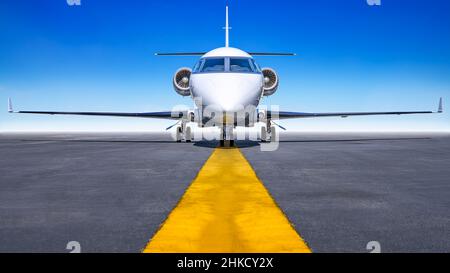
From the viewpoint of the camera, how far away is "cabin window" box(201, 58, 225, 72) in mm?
14319

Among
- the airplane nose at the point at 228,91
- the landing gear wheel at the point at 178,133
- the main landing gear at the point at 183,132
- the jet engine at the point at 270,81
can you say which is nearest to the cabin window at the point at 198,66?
the airplane nose at the point at 228,91

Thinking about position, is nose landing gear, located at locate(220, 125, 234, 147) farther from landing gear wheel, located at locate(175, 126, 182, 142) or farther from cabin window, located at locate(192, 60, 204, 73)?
landing gear wheel, located at locate(175, 126, 182, 142)

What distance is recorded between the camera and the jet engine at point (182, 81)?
1838 centimetres

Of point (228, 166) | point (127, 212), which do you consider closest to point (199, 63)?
point (228, 166)

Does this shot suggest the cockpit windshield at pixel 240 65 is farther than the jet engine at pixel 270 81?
No

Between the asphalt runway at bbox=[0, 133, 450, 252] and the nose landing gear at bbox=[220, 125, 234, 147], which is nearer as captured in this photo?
the asphalt runway at bbox=[0, 133, 450, 252]

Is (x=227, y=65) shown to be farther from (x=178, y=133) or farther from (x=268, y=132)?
(x=178, y=133)

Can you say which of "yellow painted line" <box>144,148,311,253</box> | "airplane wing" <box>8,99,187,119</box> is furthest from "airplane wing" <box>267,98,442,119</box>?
"yellow painted line" <box>144,148,311,253</box>

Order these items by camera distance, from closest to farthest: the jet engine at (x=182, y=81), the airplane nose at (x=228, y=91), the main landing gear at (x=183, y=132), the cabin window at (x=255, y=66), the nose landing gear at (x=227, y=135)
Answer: the airplane nose at (x=228, y=91)
the cabin window at (x=255, y=66)
the nose landing gear at (x=227, y=135)
the jet engine at (x=182, y=81)
the main landing gear at (x=183, y=132)

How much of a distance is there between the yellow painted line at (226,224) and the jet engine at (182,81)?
39.8 feet

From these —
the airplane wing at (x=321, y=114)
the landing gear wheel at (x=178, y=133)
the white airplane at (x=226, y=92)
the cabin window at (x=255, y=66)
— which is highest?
the cabin window at (x=255, y=66)

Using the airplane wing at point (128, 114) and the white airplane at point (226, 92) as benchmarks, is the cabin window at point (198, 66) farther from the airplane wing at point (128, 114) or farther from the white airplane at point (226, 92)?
the airplane wing at point (128, 114)
